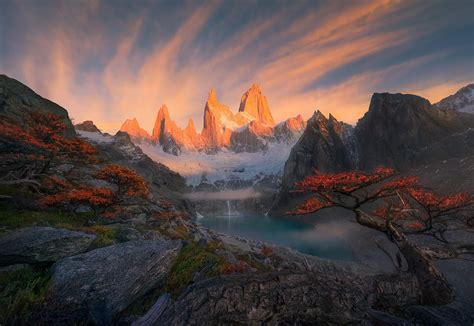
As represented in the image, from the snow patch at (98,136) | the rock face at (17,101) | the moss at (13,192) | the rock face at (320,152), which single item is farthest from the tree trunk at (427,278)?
the rock face at (320,152)

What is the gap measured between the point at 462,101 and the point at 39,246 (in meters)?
209

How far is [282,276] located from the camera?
600 centimetres

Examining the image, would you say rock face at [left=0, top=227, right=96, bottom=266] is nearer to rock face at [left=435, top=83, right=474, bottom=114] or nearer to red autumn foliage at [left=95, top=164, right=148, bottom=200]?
red autumn foliage at [left=95, top=164, right=148, bottom=200]

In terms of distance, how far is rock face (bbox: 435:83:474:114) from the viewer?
137 meters

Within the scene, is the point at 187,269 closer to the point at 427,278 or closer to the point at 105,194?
the point at 105,194

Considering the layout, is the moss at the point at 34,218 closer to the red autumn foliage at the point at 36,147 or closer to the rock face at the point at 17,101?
the red autumn foliage at the point at 36,147

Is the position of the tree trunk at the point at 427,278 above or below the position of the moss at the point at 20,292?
below

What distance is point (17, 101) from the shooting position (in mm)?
43938

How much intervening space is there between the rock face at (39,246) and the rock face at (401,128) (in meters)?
133

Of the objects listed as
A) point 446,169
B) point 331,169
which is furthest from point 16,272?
point 331,169

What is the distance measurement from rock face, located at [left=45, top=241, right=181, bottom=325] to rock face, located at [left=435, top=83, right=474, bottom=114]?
189762mm

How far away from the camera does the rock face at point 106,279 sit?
22.4 ft

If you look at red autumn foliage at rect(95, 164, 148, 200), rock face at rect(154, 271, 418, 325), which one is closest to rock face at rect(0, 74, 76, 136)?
red autumn foliage at rect(95, 164, 148, 200)

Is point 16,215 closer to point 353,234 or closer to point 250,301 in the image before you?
point 250,301
